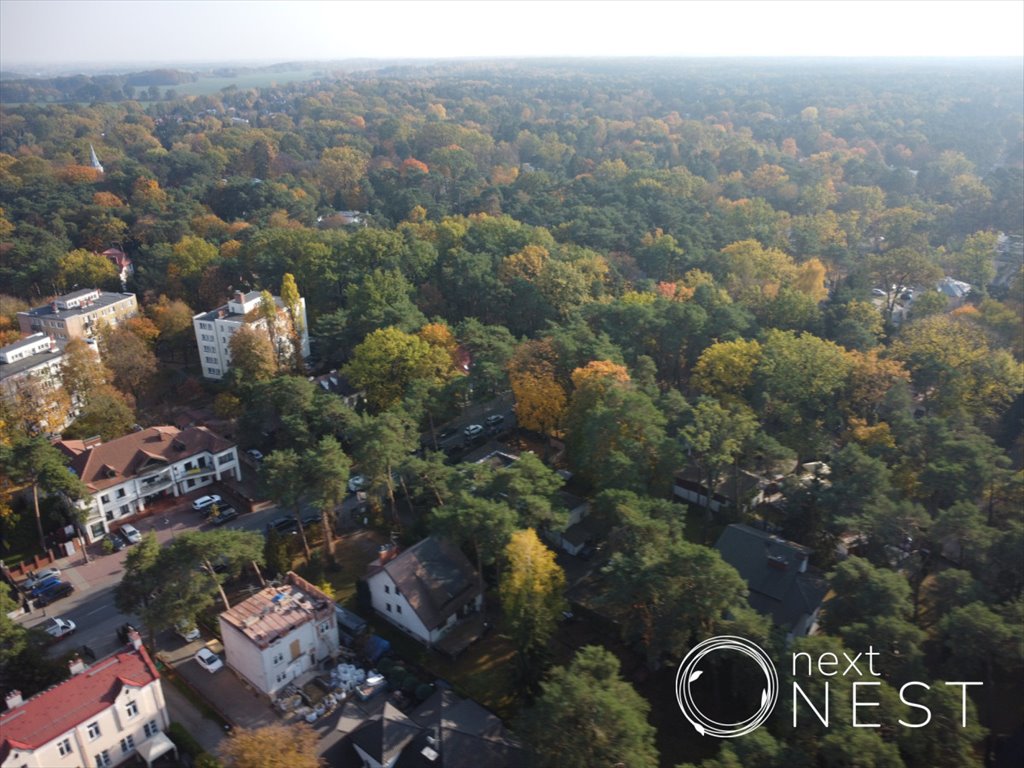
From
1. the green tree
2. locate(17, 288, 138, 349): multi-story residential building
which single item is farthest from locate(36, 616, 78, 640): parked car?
locate(17, 288, 138, 349): multi-story residential building

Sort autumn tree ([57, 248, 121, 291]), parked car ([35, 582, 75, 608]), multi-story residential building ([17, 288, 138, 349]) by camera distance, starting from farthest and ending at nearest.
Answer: autumn tree ([57, 248, 121, 291]) < multi-story residential building ([17, 288, 138, 349]) < parked car ([35, 582, 75, 608])

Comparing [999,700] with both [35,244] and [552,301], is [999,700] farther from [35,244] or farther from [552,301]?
[35,244]

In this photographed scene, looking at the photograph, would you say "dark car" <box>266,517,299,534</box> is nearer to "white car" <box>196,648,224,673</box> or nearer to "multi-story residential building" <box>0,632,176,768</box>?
"white car" <box>196,648,224,673</box>

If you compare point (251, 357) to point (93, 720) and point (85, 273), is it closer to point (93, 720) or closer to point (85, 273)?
point (93, 720)

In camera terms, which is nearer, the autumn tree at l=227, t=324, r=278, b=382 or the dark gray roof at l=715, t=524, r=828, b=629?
the dark gray roof at l=715, t=524, r=828, b=629

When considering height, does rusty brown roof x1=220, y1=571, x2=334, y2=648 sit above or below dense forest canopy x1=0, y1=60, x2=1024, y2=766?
below

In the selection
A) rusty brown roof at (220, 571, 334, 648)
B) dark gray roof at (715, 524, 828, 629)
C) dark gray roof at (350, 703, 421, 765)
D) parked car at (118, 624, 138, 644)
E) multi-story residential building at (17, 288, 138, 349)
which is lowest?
parked car at (118, 624, 138, 644)
